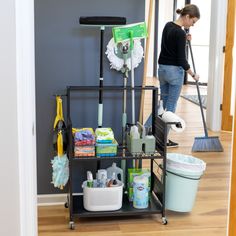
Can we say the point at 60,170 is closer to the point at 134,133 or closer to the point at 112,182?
the point at 112,182

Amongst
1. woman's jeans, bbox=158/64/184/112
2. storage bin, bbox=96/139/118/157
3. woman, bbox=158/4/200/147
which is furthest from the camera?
woman's jeans, bbox=158/64/184/112

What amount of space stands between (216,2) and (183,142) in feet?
5.45

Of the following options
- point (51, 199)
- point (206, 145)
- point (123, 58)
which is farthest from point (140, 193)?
point (206, 145)

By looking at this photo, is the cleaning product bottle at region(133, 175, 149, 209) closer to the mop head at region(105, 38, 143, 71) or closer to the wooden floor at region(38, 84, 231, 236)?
the wooden floor at region(38, 84, 231, 236)

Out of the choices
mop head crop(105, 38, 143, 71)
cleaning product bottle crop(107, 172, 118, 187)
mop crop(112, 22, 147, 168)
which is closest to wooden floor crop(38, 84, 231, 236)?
cleaning product bottle crop(107, 172, 118, 187)

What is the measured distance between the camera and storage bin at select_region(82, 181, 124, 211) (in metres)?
3.09

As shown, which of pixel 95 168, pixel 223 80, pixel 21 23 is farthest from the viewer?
pixel 223 80

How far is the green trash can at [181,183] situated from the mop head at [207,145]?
1815 mm

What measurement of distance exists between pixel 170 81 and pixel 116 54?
5.32 feet

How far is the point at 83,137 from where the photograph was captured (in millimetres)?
2998

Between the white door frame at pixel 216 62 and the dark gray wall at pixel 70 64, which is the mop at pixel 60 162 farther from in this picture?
the white door frame at pixel 216 62

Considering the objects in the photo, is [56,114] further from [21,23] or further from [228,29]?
[228,29]

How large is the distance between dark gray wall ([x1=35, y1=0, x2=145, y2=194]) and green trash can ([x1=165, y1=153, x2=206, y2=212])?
1.64 ft

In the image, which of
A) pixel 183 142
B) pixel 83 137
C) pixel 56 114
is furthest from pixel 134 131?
pixel 183 142
